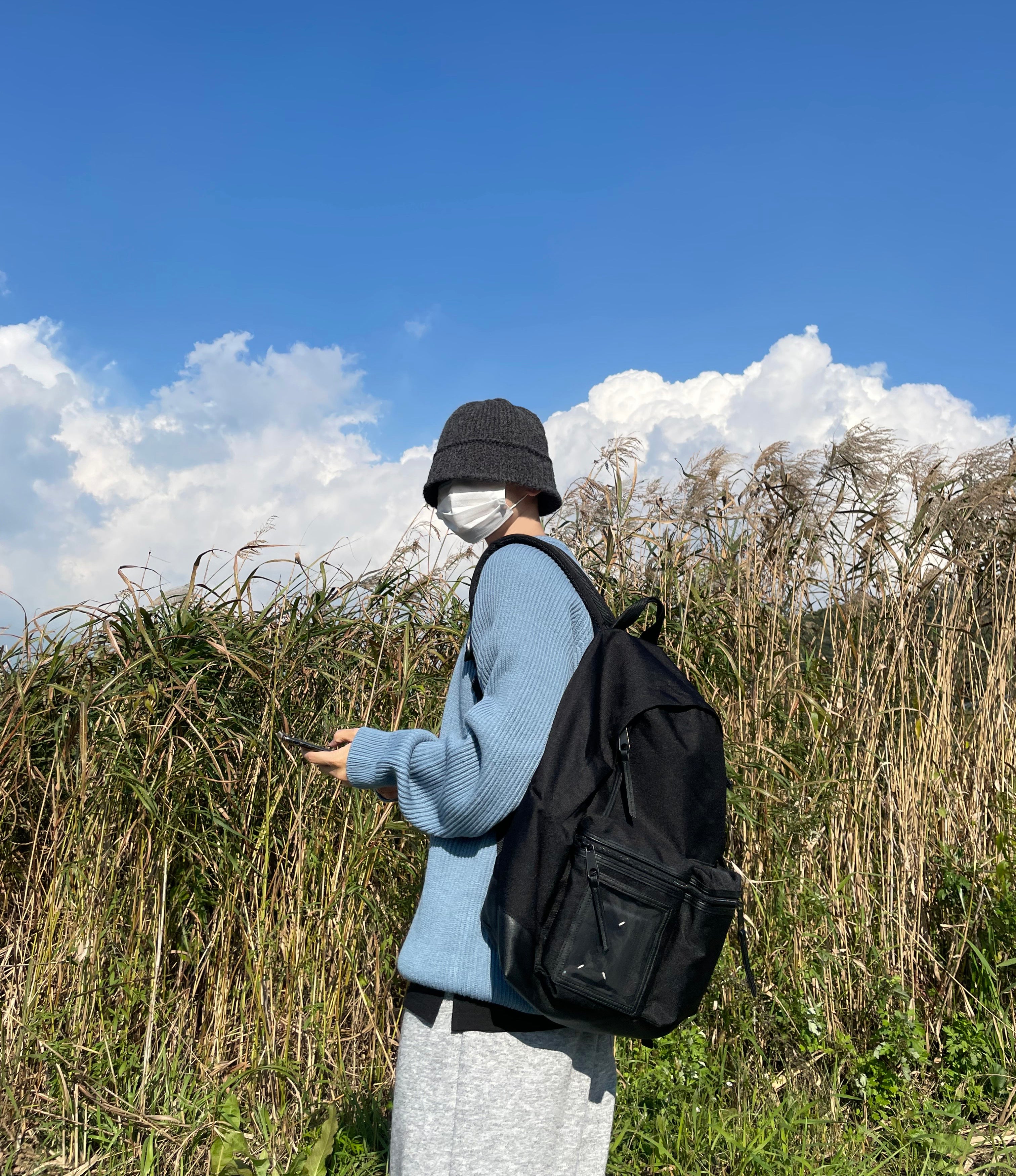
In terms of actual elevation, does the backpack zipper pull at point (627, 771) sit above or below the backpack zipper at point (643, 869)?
above

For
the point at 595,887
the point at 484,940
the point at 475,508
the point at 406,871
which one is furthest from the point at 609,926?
the point at 406,871

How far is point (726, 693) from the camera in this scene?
3082 mm

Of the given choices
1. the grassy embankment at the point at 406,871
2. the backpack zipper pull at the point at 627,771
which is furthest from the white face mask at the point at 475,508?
the grassy embankment at the point at 406,871

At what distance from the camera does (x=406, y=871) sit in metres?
2.74

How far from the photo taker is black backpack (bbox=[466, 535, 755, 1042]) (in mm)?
1216

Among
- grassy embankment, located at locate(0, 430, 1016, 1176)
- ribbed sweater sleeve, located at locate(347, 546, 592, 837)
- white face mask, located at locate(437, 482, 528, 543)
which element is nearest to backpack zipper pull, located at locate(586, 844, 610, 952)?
ribbed sweater sleeve, located at locate(347, 546, 592, 837)

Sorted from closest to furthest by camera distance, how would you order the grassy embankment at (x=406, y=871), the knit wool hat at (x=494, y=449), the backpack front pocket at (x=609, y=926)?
the backpack front pocket at (x=609, y=926) < the knit wool hat at (x=494, y=449) < the grassy embankment at (x=406, y=871)

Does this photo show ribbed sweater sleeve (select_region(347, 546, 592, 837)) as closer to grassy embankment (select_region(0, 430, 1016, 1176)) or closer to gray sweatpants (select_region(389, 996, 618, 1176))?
gray sweatpants (select_region(389, 996, 618, 1176))

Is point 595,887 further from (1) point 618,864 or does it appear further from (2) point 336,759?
(2) point 336,759

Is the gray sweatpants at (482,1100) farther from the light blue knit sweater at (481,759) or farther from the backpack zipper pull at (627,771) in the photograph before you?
the backpack zipper pull at (627,771)

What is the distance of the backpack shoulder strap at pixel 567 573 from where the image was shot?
4.64 ft

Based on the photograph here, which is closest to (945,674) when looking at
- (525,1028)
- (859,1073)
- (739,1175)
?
(859,1073)

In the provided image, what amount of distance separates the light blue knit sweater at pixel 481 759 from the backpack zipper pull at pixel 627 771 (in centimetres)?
10

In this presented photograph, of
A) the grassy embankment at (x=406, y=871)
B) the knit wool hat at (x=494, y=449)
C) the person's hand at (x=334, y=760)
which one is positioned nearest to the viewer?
the person's hand at (x=334, y=760)
